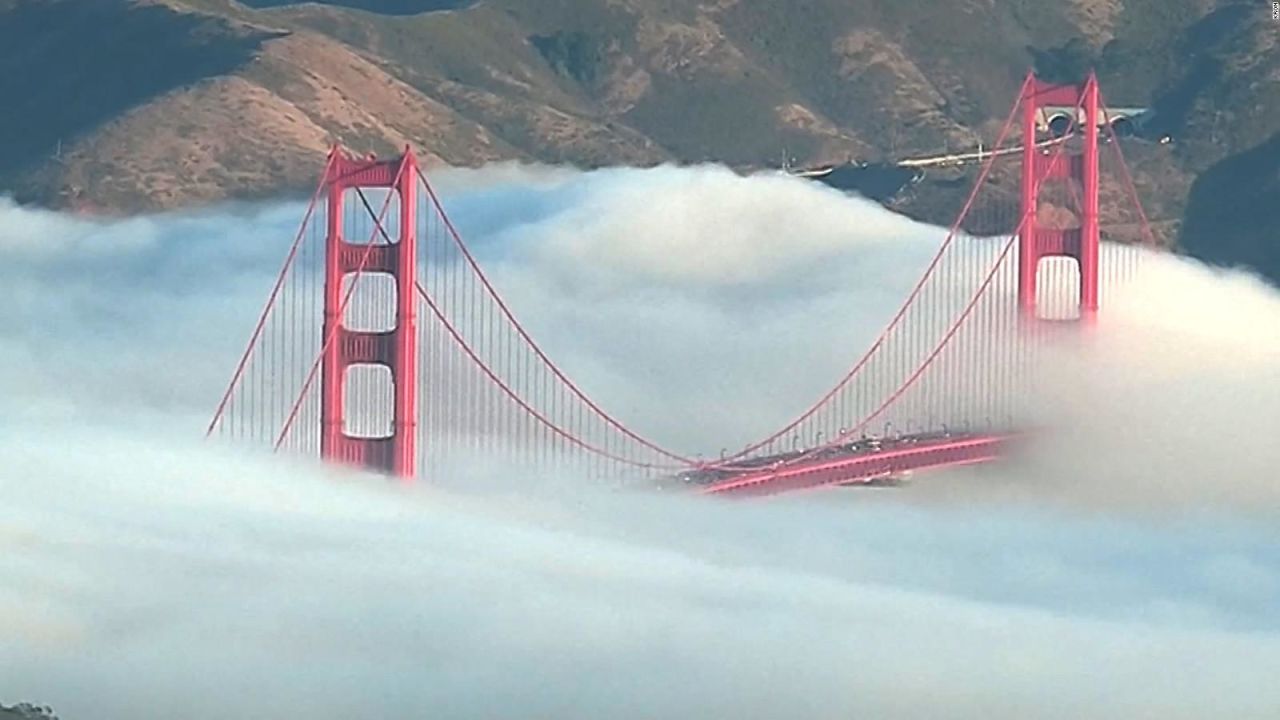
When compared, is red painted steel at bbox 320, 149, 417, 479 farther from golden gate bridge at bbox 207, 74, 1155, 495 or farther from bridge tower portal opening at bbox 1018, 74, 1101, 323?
bridge tower portal opening at bbox 1018, 74, 1101, 323

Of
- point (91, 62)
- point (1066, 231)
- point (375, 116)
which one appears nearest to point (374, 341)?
point (1066, 231)

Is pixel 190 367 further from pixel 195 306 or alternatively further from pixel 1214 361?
pixel 1214 361

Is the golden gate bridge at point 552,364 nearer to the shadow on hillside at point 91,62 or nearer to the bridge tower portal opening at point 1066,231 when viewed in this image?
the bridge tower portal opening at point 1066,231

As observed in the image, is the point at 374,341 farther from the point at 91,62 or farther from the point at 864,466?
the point at 91,62

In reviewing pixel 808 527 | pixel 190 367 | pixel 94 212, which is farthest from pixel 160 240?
pixel 808 527

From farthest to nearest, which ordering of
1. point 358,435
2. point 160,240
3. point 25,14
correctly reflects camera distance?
point 25,14 → point 160,240 → point 358,435

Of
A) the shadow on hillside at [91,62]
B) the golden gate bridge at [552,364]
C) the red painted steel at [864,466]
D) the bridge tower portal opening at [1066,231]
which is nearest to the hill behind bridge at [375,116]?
the shadow on hillside at [91,62]
